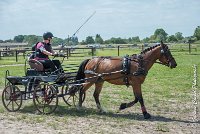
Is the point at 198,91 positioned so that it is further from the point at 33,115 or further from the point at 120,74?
the point at 33,115

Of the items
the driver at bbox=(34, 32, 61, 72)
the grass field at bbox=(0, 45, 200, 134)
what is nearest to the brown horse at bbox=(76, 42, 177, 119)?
the grass field at bbox=(0, 45, 200, 134)

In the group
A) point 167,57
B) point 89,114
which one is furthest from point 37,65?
point 167,57

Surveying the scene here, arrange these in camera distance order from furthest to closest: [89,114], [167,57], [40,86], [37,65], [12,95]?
[12,95] < [37,65] < [40,86] < [89,114] < [167,57]

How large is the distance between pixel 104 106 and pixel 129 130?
126 inches

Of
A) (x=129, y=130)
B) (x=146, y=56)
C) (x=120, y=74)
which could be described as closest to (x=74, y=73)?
(x=120, y=74)

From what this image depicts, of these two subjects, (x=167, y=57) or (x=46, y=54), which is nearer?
(x=167, y=57)

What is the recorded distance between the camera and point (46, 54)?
33.7ft

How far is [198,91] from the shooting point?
13.8 metres

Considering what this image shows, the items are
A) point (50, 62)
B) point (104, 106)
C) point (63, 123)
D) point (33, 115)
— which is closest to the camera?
point (63, 123)

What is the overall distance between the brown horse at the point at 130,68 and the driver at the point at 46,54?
0.93m

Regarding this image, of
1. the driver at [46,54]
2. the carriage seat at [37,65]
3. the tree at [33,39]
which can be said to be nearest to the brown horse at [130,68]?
the driver at [46,54]

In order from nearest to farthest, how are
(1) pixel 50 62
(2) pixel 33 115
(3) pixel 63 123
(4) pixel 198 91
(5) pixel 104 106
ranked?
(3) pixel 63 123
(2) pixel 33 115
(1) pixel 50 62
(5) pixel 104 106
(4) pixel 198 91

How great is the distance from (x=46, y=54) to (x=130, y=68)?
2.40 meters

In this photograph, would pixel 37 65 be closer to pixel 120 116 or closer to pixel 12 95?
pixel 12 95
